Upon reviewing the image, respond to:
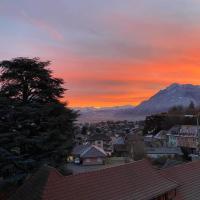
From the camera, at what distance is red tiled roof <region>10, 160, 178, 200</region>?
738 inches

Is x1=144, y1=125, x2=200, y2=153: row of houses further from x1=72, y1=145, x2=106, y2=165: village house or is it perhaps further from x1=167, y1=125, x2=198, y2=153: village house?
x1=72, y1=145, x2=106, y2=165: village house

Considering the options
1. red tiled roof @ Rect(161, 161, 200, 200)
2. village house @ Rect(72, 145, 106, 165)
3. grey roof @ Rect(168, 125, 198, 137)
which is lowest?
village house @ Rect(72, 145, 106, 165)

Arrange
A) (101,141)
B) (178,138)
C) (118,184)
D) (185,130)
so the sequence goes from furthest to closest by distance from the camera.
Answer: (101,141), (178,138), (185,130), (118,184)

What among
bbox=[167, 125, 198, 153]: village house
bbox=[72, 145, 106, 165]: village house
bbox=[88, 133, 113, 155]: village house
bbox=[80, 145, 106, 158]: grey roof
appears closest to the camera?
bbox=[72, 145, 106, 165]: village house

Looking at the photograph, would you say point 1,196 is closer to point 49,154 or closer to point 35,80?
point 49,154

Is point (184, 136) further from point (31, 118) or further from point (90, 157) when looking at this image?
point (31, 118)

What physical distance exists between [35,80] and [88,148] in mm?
44175

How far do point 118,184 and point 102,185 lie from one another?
1.23 m

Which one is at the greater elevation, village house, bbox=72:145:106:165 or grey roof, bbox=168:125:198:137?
grey roof, bbox=168:125:198:137

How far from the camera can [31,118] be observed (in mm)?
28938

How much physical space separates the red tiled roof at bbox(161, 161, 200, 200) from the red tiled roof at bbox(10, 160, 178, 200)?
1254mm

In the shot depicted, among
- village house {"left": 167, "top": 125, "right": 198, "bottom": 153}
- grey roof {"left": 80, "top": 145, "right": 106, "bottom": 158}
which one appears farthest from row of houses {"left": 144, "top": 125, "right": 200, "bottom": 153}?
grey roof {"left": 80, "top": 145, "right": 106, "bottom": 158}

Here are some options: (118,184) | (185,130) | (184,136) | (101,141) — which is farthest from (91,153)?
(118,184)

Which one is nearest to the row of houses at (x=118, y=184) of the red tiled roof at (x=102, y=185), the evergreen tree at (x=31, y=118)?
the red tiled roof at (x=102, y=185)
